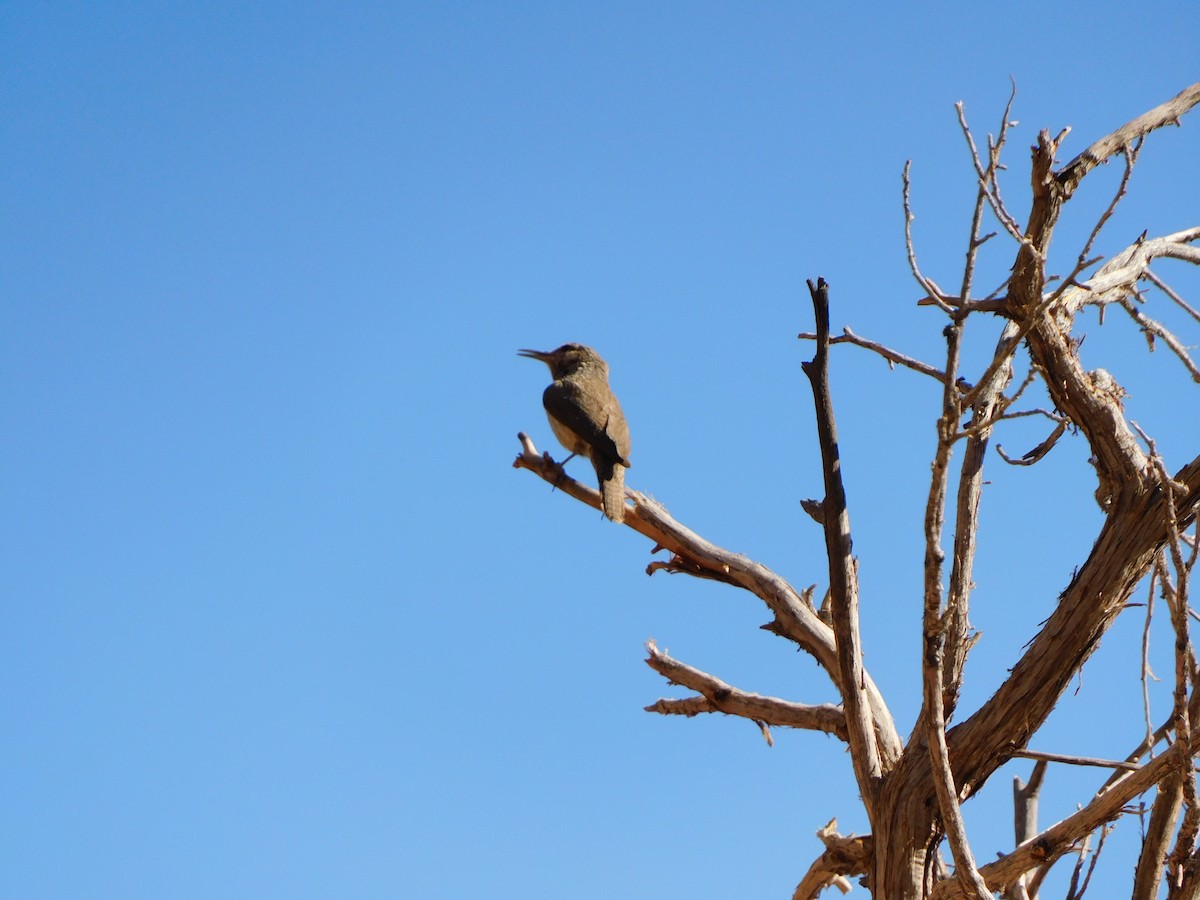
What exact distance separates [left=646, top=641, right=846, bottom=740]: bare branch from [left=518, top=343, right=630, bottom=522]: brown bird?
868 millimetres

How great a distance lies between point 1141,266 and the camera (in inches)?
214

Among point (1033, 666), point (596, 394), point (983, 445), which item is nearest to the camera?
point (1033, 666)

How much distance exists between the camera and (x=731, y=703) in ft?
21.8

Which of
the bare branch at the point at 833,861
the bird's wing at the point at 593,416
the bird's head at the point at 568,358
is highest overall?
the bird's head at the point at 568,358

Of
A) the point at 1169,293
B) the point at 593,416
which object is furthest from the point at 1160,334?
the point at 593,416

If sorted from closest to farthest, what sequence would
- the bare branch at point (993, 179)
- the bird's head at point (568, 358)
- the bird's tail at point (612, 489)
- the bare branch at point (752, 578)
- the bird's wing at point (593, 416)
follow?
the bare branch at point (993, 179)
the bare branch at point (752, 578)
the bird's tail at point (612, 489)
the bird's wing at point (593, 416)
the bird's head at point (568, 358)

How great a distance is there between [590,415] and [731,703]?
7.97ft

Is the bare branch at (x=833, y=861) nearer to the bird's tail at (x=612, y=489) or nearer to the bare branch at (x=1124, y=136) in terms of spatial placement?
the bird's tail at (x=612, y=489)

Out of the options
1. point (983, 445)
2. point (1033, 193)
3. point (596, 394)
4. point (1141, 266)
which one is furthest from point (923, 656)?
point (596, 394)

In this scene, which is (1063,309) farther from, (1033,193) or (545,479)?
(545,479)

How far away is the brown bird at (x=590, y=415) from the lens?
23.6 feet

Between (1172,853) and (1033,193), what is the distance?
2606 mm

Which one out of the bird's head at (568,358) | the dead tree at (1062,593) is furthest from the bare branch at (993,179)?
the bird's head at (568,358)

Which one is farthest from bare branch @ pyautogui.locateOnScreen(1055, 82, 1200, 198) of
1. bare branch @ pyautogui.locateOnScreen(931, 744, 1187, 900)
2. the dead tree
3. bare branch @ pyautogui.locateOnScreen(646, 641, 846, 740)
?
bare branch @ pyautogui.locateOnScreen(646, 641, 846, 740)
